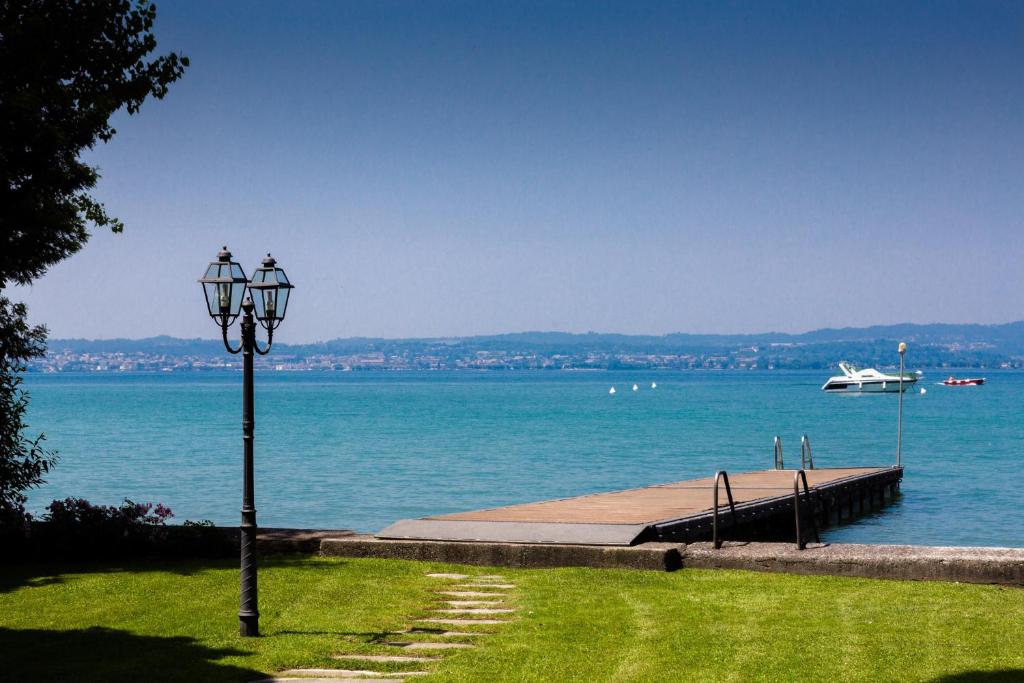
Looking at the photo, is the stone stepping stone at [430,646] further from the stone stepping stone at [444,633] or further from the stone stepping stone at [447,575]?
the stone stepping stone at [447,575]

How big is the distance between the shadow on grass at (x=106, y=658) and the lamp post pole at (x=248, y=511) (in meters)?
0.50

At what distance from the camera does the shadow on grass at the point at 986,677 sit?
8.30 meters

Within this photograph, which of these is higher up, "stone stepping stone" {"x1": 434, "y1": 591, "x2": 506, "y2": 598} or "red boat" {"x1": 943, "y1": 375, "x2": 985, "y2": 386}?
"stone stepping stone" {"x1": 434, "y1": 591, "x2": 506, "y2": 598}

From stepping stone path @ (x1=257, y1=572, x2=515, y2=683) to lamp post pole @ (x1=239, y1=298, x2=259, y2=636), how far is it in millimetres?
1202

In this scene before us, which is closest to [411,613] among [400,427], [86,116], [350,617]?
[350,617]

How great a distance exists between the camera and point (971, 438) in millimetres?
68562

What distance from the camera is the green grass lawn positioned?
880cm

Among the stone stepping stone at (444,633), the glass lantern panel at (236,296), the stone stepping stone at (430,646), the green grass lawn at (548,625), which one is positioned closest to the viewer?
the green grass lawn at (548,625)

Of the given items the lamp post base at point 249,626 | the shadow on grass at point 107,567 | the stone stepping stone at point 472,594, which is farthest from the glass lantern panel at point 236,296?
the shadow on grass at point 107,567

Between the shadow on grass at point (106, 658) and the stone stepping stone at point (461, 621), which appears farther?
the stone stepping stone at point (461, 621)

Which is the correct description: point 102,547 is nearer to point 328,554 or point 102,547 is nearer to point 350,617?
point 328,554

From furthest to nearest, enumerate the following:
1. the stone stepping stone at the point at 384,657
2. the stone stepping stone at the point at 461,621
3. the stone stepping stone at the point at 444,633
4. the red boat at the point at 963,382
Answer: the red boat at the point at 963,382, the stone stepping stone at the point at 461,621, the stone stepping stone at the point at 444,633, the stone stepping stone at the point at 384,657

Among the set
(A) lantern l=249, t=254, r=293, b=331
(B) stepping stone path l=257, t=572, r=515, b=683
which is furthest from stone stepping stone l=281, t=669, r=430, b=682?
(A) lantern l=249, t=254, r=293, b=331

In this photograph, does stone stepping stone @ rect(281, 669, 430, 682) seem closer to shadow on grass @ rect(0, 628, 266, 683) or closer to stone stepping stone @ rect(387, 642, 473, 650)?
shadow on grass @ rect(0, 628, 266, 683)
